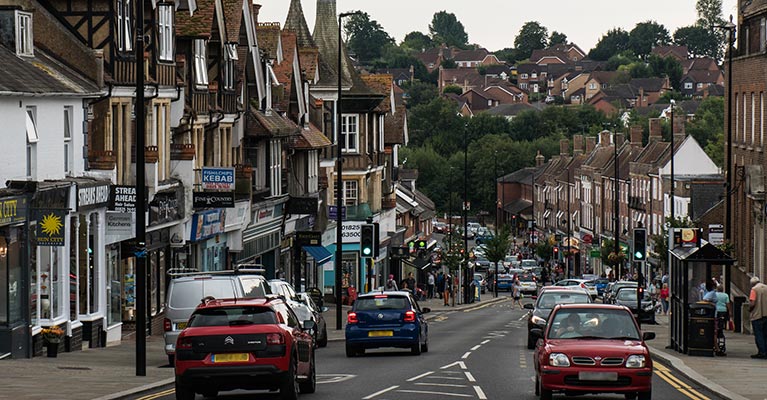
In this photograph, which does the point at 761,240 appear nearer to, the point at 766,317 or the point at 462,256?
the point at 766,317

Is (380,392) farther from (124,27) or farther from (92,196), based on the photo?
(124,27)

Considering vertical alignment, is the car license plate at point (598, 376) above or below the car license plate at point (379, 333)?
above

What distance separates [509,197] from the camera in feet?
555

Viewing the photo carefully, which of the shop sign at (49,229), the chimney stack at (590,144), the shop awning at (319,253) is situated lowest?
the shop awning at (319,253)

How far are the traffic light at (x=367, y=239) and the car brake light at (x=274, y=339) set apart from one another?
85.7ft

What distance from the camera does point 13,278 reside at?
29.5m

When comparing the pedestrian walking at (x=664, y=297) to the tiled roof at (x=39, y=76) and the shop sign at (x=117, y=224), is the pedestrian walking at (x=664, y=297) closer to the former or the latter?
the shop sign at (x=117, y=224)

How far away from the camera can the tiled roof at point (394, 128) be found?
8825 cm

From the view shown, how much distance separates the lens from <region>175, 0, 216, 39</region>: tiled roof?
44.4m

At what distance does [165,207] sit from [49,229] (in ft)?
37.3

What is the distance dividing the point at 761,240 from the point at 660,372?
17.6 metres

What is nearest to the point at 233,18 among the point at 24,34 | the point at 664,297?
the point at 24,34

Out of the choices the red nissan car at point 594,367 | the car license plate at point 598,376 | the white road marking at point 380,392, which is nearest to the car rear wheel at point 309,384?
the white road marking at point 380,392

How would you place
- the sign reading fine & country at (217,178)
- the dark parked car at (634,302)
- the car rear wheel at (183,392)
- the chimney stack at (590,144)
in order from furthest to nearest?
1. the chimney stack at (590,144)
2. the dark parked car at (634,302)
3. the sign reading fine & country at (217,178)
4. the car rear wheel at (183,392)
